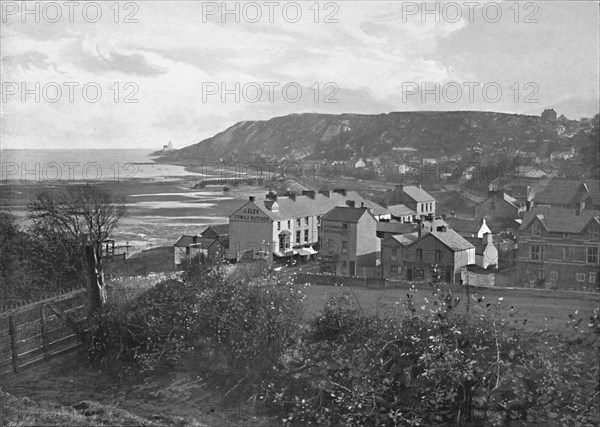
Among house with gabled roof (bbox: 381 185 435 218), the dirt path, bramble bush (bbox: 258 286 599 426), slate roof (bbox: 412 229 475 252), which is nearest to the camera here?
bramble bush (bbox: 258 286 599 426)

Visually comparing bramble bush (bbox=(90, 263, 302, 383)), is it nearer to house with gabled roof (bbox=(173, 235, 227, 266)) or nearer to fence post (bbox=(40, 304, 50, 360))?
house with gabled roof (bbox=(173, 235, 227, 266))

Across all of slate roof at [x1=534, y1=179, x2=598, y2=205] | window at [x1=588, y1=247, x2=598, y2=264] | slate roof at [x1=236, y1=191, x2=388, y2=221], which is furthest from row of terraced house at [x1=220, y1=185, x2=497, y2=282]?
window at [x1=588, y1=247, x2=598, y2=264]

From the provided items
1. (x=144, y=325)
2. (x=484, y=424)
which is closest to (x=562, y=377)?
(x=484, y=424)

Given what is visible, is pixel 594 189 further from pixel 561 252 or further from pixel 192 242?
pixel 192 242

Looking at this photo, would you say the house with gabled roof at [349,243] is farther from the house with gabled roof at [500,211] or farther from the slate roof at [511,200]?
the slate roof at [511,200]

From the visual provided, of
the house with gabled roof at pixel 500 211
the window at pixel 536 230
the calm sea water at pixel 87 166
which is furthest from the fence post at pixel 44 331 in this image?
the window at pixel 536 230

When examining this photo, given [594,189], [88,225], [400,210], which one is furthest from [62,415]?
[594,189]
